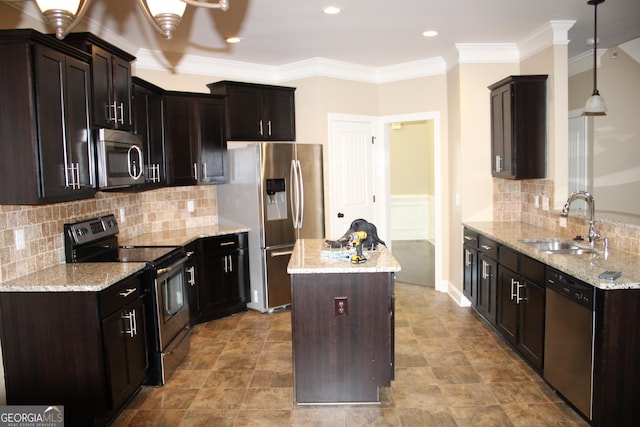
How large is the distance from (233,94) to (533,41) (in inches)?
123

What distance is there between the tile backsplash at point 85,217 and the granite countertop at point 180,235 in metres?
0.12

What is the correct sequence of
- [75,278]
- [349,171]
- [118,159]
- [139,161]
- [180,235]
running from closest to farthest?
1. [75,278]
2. [118,159]
3. [139,161]
4. [180,235]
5. [349,171]

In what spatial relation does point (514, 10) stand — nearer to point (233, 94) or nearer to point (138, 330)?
point (233, 94)

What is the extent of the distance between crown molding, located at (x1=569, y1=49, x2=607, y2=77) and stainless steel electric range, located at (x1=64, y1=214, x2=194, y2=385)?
484 centimetres

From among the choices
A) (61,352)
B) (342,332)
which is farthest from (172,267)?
(342,332)

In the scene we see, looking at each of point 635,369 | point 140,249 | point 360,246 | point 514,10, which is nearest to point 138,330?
point 140,249

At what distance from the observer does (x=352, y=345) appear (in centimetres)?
321

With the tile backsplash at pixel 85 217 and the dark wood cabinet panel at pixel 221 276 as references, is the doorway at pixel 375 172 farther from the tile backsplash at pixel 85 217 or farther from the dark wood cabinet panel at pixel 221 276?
the tile backsplash at pixel 85 217

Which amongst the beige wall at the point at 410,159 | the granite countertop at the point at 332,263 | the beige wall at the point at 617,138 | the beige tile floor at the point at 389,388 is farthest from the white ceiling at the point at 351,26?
the beige wall at the point at 410,159

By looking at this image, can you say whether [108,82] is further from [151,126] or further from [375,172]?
[375,172]

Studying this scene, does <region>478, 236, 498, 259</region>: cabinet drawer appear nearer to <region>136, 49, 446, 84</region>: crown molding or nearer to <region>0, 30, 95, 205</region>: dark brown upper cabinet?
<region>136, 49, 446, 84</region>: crown molding

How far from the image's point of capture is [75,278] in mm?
3057

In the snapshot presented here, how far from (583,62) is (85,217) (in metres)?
5.46

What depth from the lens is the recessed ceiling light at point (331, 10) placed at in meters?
3.98
